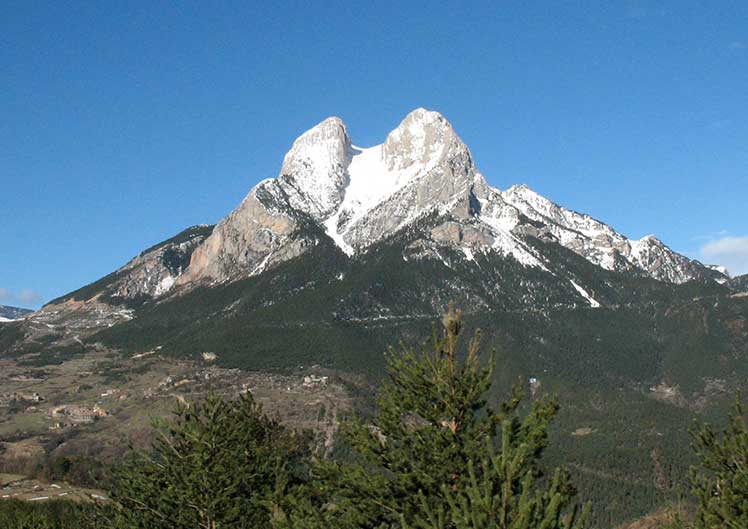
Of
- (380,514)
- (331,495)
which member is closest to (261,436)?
(331,495)

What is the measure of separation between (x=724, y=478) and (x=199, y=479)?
20.7 m

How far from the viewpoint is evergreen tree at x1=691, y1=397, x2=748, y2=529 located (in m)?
27.6

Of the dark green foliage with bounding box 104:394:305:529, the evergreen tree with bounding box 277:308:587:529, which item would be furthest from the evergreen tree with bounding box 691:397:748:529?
the dark green foliage with bounding box 104:394:305:529

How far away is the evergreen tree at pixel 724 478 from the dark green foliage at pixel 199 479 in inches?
615

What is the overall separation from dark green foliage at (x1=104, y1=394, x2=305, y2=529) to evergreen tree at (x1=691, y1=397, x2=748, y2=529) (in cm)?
1562

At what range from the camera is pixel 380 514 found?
2361 cm

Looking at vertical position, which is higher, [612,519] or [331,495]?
[331,495]

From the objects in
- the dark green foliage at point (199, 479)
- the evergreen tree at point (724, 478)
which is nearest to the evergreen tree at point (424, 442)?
the dark green foliage at point (199, 479)

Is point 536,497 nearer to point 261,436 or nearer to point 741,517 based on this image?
point 741,517

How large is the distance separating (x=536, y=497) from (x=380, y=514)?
771 cm

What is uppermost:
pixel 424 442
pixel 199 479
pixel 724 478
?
pixel 424 442

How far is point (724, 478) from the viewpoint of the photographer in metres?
30.7

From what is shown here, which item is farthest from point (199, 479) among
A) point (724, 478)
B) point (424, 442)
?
point (724, 478)

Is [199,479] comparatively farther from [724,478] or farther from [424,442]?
[724,478]
